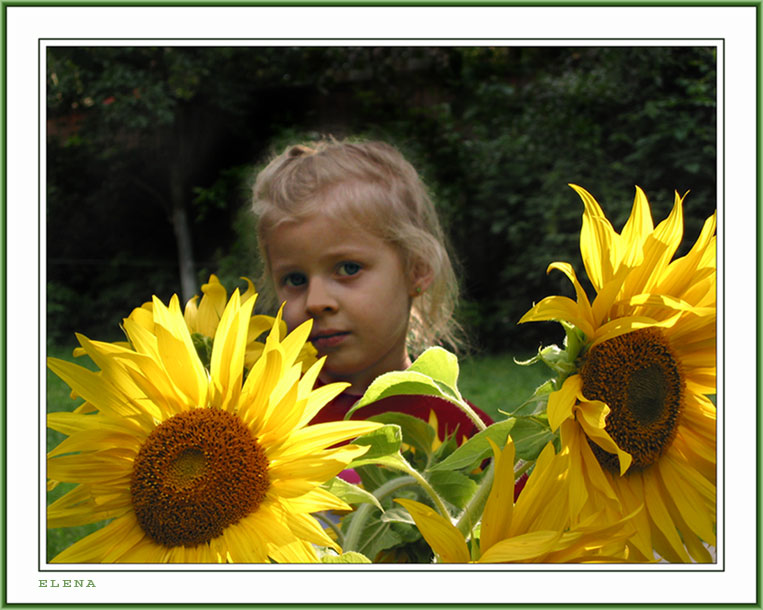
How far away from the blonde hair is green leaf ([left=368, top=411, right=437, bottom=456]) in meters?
0.43

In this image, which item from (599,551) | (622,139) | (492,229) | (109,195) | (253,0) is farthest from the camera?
(492,229)

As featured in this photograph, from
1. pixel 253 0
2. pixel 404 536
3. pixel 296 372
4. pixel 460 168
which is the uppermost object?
pixel 460 168

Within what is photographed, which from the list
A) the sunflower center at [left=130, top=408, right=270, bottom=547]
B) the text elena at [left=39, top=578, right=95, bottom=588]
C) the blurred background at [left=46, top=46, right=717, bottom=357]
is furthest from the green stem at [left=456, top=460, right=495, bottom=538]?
the blurred background at [left=46, top=46, right=717, bottom=357]

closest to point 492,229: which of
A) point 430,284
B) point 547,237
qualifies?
point 547,237

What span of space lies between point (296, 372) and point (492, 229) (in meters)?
3.29

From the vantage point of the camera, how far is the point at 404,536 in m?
0.54

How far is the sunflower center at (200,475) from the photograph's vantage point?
431mm

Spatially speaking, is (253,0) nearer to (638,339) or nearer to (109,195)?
(638,339)

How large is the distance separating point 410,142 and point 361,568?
2.77 m

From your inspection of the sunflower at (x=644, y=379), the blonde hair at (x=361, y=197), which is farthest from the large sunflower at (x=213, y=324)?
the blonde hair at (x=361, y=197)

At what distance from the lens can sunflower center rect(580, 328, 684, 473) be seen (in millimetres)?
469

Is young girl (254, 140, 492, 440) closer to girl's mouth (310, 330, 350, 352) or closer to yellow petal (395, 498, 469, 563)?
girl's mouth (310, 330, 350, 352)

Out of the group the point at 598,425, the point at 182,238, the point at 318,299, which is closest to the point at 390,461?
the point at 598,425

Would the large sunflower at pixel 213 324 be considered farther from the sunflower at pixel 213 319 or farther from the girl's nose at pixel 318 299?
the girl's nose at pixel 318 299
